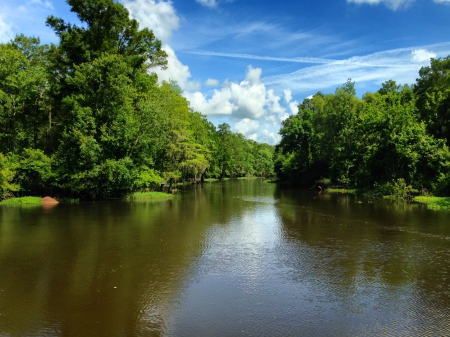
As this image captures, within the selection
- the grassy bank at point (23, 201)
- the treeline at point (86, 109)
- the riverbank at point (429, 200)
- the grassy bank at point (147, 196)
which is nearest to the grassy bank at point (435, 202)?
the riverbank at point (429, 200)

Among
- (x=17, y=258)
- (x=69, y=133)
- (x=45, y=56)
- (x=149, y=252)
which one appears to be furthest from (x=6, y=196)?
(x=149, y=252)

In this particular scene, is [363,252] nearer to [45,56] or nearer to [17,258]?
[17,258]

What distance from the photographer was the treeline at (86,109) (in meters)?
31.2

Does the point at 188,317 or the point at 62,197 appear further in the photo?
the point at 62,197

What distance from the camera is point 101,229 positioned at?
59.8ft

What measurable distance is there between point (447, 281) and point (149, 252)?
10371 millimetres

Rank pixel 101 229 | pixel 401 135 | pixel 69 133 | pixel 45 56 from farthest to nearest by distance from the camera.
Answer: pixel 45 56 < pixel 401 135 < pixel 69 133 < pixel 101 229

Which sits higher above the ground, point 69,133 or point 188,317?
point 69,133

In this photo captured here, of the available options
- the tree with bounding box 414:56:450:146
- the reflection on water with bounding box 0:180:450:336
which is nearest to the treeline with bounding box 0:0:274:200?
the reflection on water with bounding box 0:180:450:336

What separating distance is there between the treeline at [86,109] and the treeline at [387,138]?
23766 mm

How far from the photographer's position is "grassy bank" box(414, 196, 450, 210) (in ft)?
84.5

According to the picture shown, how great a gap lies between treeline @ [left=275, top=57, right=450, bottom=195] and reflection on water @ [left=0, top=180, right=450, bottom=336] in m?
15.6

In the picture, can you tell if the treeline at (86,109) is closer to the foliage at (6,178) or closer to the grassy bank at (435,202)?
the foliage at (6,178)

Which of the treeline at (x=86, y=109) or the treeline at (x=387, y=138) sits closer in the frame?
the treeline at (x=86, y=109)
